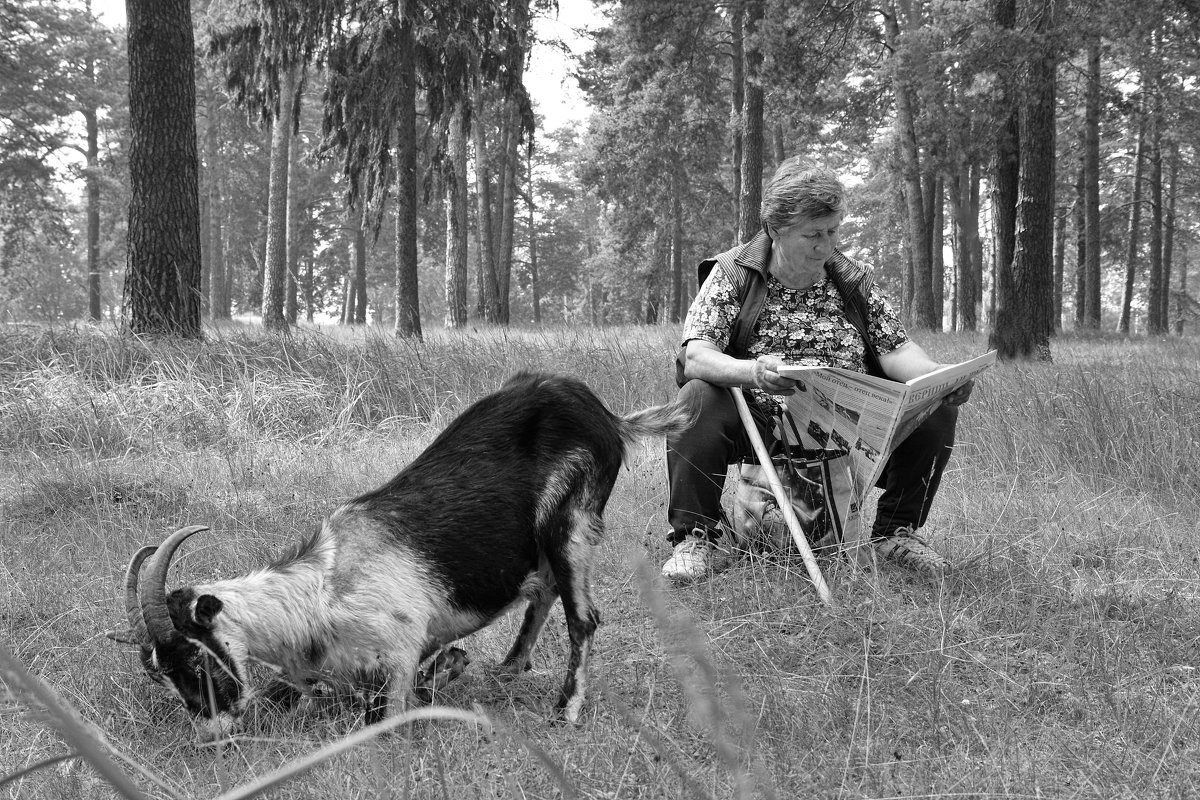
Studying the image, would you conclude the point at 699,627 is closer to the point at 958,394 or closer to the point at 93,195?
the point at 958,394

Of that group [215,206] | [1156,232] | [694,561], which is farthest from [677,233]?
[694,561]

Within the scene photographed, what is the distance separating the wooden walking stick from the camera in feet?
11.1

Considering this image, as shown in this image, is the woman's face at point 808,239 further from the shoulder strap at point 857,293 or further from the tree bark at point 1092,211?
the tree bark at point 1092,211

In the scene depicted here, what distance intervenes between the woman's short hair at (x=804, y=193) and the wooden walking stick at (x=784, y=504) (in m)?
0.74

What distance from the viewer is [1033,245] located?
35.2 feet

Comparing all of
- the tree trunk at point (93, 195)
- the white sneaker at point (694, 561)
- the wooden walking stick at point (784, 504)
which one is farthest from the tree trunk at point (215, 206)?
the wooden walking stick at point (784, 504)

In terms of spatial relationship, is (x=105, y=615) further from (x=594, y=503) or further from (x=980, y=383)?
(x=980, y=383)

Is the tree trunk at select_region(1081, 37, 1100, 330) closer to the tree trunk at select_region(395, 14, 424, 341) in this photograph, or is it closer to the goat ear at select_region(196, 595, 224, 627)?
the tree trunk at select_region(395, 14, 424, 341)

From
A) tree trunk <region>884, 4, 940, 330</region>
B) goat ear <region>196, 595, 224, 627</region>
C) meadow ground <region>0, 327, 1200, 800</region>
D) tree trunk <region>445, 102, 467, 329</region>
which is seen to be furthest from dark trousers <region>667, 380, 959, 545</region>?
tree trunk <region>445, 102, 467, 329</region>

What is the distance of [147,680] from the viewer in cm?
292

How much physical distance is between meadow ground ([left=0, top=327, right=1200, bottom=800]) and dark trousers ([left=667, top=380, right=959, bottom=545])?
251 millimetres

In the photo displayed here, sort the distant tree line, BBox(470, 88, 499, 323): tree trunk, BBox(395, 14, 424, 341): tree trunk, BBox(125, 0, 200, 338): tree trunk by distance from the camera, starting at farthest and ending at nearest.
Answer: BBox(470, 88, 499, 323): tree trunk, BBox(395, 14, 424, 341): tree trunk, the distant tree line, BBox(125, 0, 200, 338): tree trunk

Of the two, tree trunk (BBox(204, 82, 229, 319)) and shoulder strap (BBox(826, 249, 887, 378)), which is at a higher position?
tree trunk (BBox(204, 82, 229, 319))

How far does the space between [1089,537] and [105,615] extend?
4.19 metres
